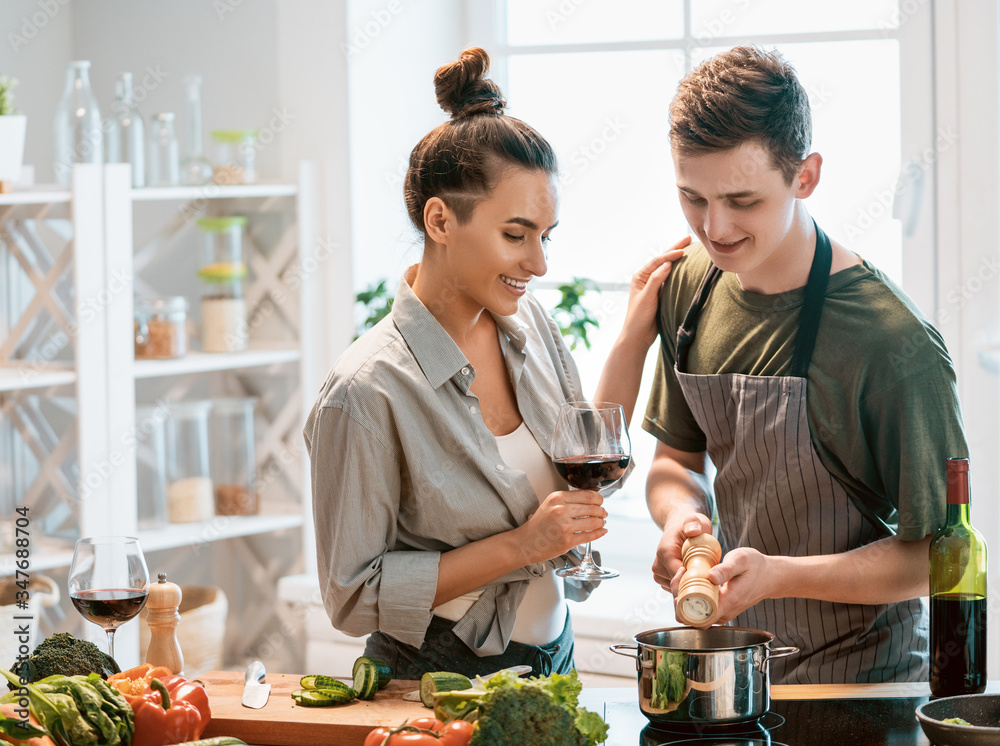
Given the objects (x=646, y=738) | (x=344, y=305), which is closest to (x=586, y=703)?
(x=646, y=738)

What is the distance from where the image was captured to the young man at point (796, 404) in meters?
1.50

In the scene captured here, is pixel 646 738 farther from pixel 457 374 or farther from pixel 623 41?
pixel 623 41

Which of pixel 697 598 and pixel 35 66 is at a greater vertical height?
pixel 35 66

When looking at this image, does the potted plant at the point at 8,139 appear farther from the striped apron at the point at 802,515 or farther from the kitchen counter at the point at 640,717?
the striped apron at the point at 802,515

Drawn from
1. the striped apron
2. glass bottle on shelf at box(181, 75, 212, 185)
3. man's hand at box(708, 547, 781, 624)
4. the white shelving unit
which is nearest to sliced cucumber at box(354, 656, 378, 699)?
man's hand at box(708, 547, 781, 624)

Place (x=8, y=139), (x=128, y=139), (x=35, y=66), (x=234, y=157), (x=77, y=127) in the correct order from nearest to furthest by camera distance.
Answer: (x=8, y=139)
(x=77, y=127)
(x=128, y=139)
(x=234, y=157)
(x=35, y=66)

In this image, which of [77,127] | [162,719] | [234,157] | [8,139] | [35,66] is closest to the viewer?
[162,719]

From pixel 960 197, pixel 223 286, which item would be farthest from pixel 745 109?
pixel 223 286

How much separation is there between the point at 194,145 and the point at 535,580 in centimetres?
192

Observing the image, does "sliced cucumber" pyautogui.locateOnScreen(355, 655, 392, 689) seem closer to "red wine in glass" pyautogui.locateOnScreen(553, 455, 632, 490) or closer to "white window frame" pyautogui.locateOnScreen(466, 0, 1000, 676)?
"red wine in glass" pyautogui.locateOnScreen(553, 455, 632, 490)

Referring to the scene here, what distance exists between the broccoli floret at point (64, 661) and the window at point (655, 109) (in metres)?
2.08

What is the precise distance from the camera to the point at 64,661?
4.49 feet

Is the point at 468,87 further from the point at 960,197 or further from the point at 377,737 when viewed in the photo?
the point at 960,197

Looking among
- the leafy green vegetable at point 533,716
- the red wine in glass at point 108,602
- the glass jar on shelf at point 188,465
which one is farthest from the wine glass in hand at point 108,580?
the glass jar on shelf at point 188,465
